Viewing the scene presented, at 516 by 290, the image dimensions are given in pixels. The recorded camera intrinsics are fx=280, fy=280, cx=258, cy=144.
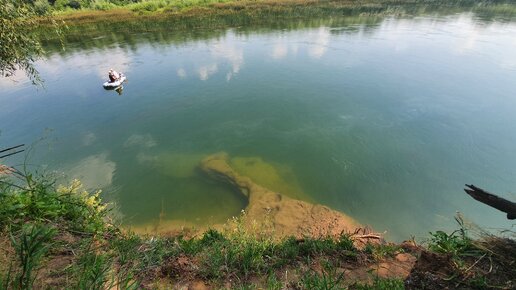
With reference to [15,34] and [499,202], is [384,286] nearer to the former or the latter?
[499,202]

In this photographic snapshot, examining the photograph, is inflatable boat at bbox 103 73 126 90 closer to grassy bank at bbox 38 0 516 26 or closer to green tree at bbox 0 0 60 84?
green tree at bbox 0 0 60 84

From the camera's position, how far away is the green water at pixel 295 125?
923 cm

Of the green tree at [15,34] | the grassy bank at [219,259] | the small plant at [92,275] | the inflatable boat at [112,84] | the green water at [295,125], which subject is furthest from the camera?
the inflatable boat at [112,84]

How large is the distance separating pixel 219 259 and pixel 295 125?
31.0 ft

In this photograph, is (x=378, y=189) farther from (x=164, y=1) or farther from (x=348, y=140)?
(x=164, y=1)

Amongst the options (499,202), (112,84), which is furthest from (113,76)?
(499,202)

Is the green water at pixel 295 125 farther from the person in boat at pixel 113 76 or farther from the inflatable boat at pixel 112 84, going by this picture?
the person in boat at pixel 113 76

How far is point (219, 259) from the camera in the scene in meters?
4.58

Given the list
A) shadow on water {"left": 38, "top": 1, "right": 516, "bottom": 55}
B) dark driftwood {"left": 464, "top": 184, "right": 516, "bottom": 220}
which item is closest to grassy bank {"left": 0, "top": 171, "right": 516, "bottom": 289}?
dark driftwood {"left": 464, "top": 184, "right": 516, "bottom": 220}

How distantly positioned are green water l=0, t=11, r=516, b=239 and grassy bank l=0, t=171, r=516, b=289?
3419 mm

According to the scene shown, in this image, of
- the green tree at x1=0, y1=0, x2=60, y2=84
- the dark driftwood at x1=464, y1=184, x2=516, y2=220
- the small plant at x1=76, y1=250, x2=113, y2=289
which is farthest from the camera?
the green tree at x1=0, y1=0, x2=60, y2=84

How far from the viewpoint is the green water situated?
9227mm

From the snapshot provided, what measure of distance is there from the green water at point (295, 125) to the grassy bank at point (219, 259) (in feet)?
11.2

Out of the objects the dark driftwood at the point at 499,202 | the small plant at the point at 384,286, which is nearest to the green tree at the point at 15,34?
the small plant at the point at 384,286
